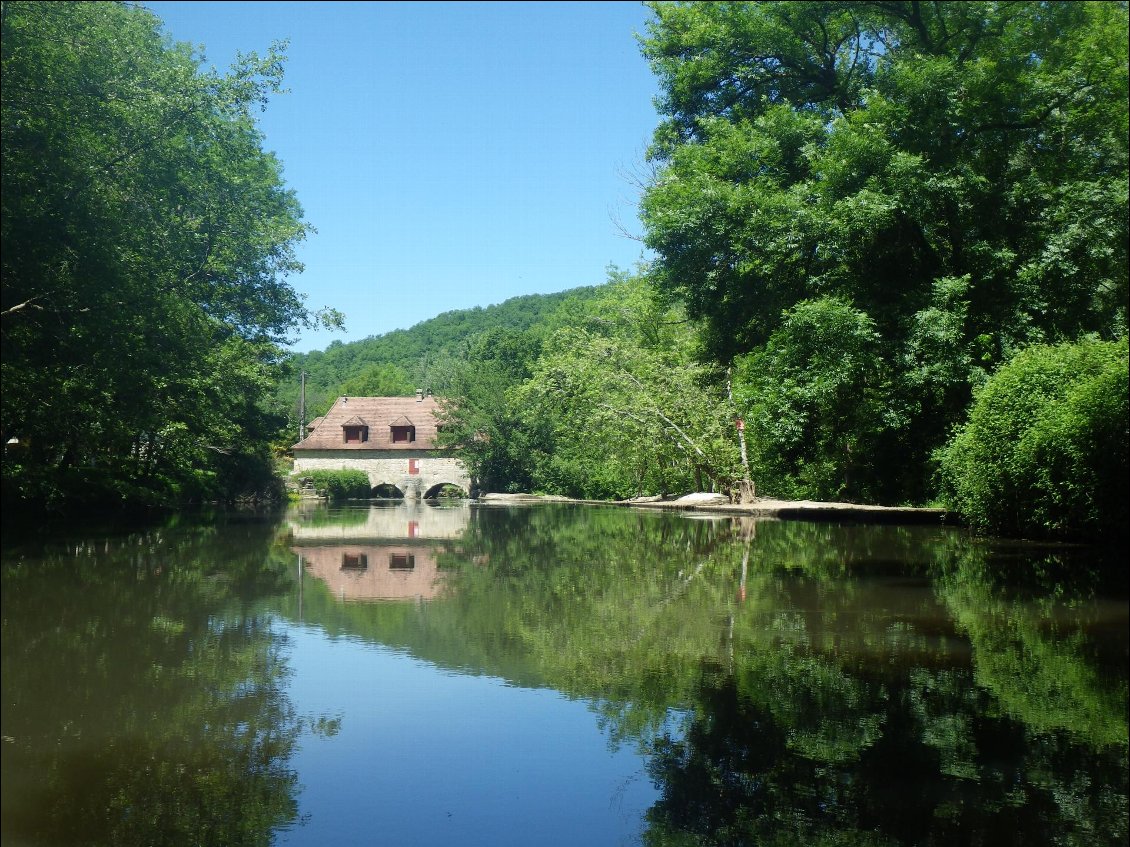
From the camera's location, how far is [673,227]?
21078mm

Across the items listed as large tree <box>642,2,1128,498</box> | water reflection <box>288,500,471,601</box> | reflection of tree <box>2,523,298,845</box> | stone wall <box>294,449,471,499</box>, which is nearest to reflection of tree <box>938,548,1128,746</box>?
reflection of tree <box>2,523,298,845</box>

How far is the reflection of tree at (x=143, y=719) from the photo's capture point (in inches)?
134

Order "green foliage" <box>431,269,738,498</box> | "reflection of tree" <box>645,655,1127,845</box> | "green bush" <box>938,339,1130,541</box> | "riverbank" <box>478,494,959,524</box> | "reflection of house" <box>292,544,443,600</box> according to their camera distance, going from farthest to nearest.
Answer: "green foliage" <box>431,269,738,498</box>
"riverbank" <box>478,494,959,524</box>
"green bush" <box>938,339,1130,541</box>
"reflection of house" <box>292,544,443,600</box>
"reflection of tree" <box>645,655,1127,845</box>

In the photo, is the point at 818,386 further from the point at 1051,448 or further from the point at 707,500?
the point at 707,500

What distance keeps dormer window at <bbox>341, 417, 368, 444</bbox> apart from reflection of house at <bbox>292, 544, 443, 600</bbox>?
54.4 metres

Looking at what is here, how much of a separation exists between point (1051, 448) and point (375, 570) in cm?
909

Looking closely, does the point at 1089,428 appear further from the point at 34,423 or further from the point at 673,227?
the point at 34,423

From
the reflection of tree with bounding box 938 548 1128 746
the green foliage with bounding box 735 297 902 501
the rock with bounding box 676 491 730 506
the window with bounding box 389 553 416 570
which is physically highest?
the green foliage with bounding box 735 297 902 501

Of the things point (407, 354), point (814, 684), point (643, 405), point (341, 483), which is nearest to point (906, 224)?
point (643, 405)

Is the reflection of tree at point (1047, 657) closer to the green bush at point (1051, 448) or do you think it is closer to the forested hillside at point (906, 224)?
the green bush at point (1051, 448)

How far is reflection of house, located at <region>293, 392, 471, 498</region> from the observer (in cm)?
6819

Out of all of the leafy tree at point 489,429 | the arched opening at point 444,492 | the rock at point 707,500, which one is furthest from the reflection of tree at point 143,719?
the arched opening at point 444,492

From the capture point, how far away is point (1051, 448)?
43.3 ft

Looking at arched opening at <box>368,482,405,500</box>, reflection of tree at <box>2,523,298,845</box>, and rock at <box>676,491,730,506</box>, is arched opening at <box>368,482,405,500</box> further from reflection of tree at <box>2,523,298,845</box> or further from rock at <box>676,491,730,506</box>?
reflection of tree at <box>2,523,298,845</box>
